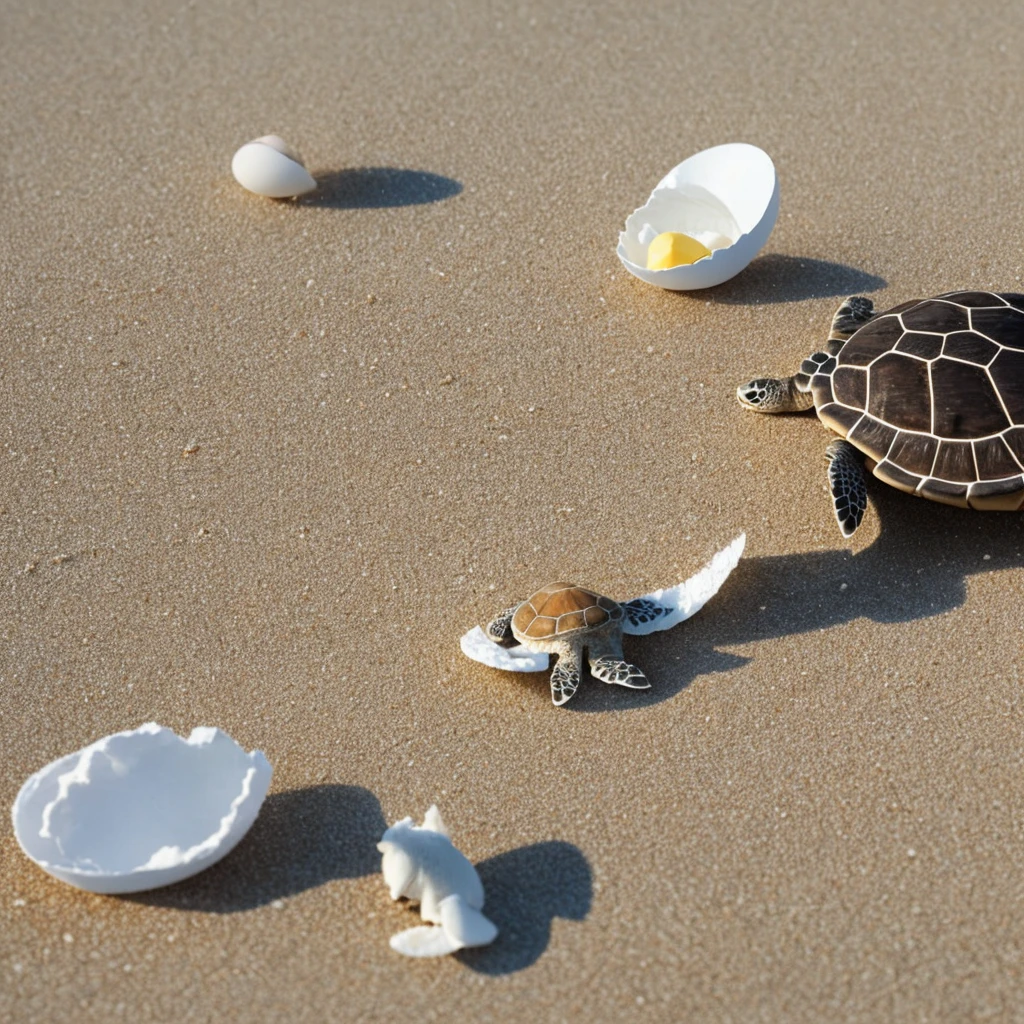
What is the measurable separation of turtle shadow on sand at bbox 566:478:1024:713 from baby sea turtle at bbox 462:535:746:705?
0.22ft

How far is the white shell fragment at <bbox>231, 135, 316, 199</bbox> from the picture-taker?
175 inches

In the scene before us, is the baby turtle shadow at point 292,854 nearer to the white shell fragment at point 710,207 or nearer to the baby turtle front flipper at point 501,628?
the baby turtle front flipper at point 501,628

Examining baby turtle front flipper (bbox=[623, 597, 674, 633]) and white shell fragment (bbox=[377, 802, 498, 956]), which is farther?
baby turtle front flipper (bbox=[623, 597, 674, 633])

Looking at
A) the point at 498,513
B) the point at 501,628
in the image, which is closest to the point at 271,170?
the point at 498,513

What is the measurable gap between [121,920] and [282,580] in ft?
3.40

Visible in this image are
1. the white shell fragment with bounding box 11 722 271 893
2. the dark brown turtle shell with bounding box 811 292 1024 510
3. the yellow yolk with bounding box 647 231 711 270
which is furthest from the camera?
the yellow yolk with bounding box 647 231 711 270

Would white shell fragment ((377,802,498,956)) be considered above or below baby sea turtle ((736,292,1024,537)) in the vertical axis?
below

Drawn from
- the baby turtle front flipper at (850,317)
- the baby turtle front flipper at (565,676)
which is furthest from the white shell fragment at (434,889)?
the baby turtle front flipper at (850,317)

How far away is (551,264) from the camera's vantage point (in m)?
4.29

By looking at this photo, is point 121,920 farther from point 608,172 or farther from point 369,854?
point 608,172

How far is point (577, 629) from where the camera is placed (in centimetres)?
303

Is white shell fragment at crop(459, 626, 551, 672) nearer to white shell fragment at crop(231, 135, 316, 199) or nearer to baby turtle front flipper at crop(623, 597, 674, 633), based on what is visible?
baby turtle front flipper at crop(623, 597, 674, 633)

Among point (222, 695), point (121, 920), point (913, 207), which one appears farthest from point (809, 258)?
point (121, 920)

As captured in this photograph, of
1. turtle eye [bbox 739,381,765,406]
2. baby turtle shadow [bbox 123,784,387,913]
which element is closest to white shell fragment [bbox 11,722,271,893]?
baby turtle shadow [bbox 123,784,387,913]
